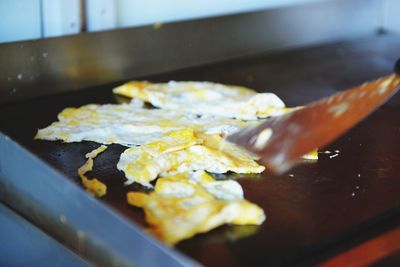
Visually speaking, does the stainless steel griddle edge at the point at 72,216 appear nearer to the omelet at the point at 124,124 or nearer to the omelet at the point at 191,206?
the omelet at the point at 191,206

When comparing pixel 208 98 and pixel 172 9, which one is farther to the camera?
pixel 172 9

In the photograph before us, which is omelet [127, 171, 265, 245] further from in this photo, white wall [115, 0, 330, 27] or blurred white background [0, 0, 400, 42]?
white wall [115, 0, 330, 27]

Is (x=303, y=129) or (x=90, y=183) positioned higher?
(x=303, y=129)

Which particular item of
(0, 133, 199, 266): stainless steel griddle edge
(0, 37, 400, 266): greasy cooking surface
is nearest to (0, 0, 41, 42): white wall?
(0, 37, 400, 266): greasy cooking surface

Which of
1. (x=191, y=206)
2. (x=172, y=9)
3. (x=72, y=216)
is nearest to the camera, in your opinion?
(x=191, y=206)

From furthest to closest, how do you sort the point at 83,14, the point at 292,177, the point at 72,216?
the point at 83,14, the point at 292,177, the point at 72,216

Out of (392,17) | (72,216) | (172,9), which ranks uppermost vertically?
(172,9)

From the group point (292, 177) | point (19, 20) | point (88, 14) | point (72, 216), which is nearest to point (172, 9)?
point (88, 14)

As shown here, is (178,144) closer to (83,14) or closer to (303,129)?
(303,129)
